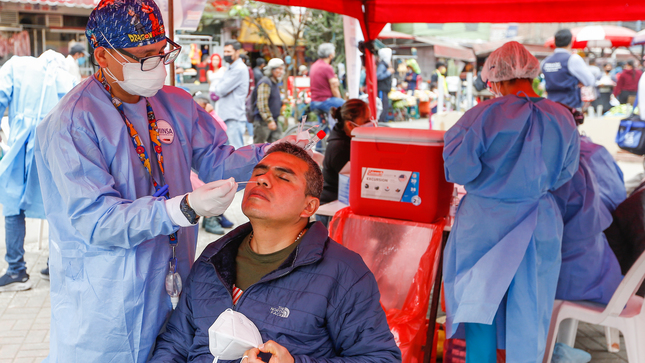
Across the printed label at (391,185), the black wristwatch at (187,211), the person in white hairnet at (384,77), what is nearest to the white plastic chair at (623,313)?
the printed label at (391,185)

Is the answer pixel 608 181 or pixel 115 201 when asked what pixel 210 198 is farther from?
pixel 608 181

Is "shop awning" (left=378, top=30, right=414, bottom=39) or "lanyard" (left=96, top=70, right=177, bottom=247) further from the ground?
"shop awning" (left=378, top=30, right=414, bottom=39)

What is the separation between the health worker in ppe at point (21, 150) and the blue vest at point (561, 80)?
5.04m

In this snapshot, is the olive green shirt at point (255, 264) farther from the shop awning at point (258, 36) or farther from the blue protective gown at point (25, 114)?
the shop awning at point (258, 36)

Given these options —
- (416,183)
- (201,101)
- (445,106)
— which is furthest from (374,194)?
(445,106)

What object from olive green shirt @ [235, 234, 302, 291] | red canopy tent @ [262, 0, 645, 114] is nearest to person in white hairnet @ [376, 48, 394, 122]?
red canopy tent @ [262, 0, 645, 114]

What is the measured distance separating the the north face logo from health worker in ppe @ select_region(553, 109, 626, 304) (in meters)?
1.71

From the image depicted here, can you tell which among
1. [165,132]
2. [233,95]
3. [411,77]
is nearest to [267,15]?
[411,77]

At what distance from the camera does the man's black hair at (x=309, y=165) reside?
2084mm

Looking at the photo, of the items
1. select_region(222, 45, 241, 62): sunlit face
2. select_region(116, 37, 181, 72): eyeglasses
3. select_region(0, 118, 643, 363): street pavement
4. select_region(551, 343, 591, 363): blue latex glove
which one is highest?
select_region(222, 45, 241, 62): sunlit face

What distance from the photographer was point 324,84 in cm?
783

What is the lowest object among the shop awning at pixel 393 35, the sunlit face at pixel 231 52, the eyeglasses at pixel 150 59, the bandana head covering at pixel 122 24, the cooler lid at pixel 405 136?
the cooler lid at pixel 405 136

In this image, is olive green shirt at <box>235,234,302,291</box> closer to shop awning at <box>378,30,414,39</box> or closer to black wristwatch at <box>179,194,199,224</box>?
black wristwatch at <box>179,194,199,224</box>

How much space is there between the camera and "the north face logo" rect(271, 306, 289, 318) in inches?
72.3
